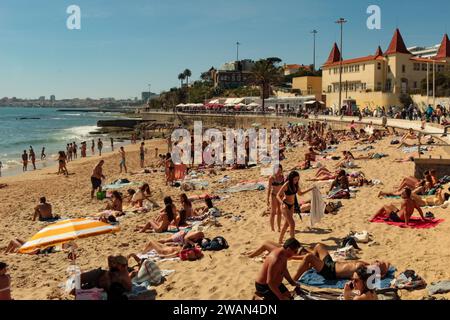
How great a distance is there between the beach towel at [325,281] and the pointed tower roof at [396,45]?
152 feet

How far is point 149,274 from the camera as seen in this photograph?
270 inches

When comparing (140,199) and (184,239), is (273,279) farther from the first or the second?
(140,199)

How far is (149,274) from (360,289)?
10.2 feet

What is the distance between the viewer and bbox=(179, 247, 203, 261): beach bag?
7.86 metres

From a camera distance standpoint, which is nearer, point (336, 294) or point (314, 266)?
point (336, 294)

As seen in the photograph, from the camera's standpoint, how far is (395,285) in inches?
236

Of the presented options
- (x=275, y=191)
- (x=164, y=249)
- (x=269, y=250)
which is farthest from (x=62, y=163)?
(x=269, y=250)

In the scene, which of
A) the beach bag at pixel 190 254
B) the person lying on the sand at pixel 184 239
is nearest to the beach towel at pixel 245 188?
the person lying on the sand at pixel 184 239

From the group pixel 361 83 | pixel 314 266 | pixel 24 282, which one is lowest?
pixel 24 282

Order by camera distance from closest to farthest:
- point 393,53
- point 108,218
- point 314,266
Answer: point 314,266
point 108,218
point 393,53

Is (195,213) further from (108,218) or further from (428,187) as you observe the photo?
(428,187)

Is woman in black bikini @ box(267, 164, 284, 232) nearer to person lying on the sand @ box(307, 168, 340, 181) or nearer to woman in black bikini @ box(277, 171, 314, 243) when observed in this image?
woman in black bikini @ box(277, 171, 314, 243)

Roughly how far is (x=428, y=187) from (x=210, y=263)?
6567 mm

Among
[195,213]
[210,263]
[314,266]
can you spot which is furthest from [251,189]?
[314,266]
